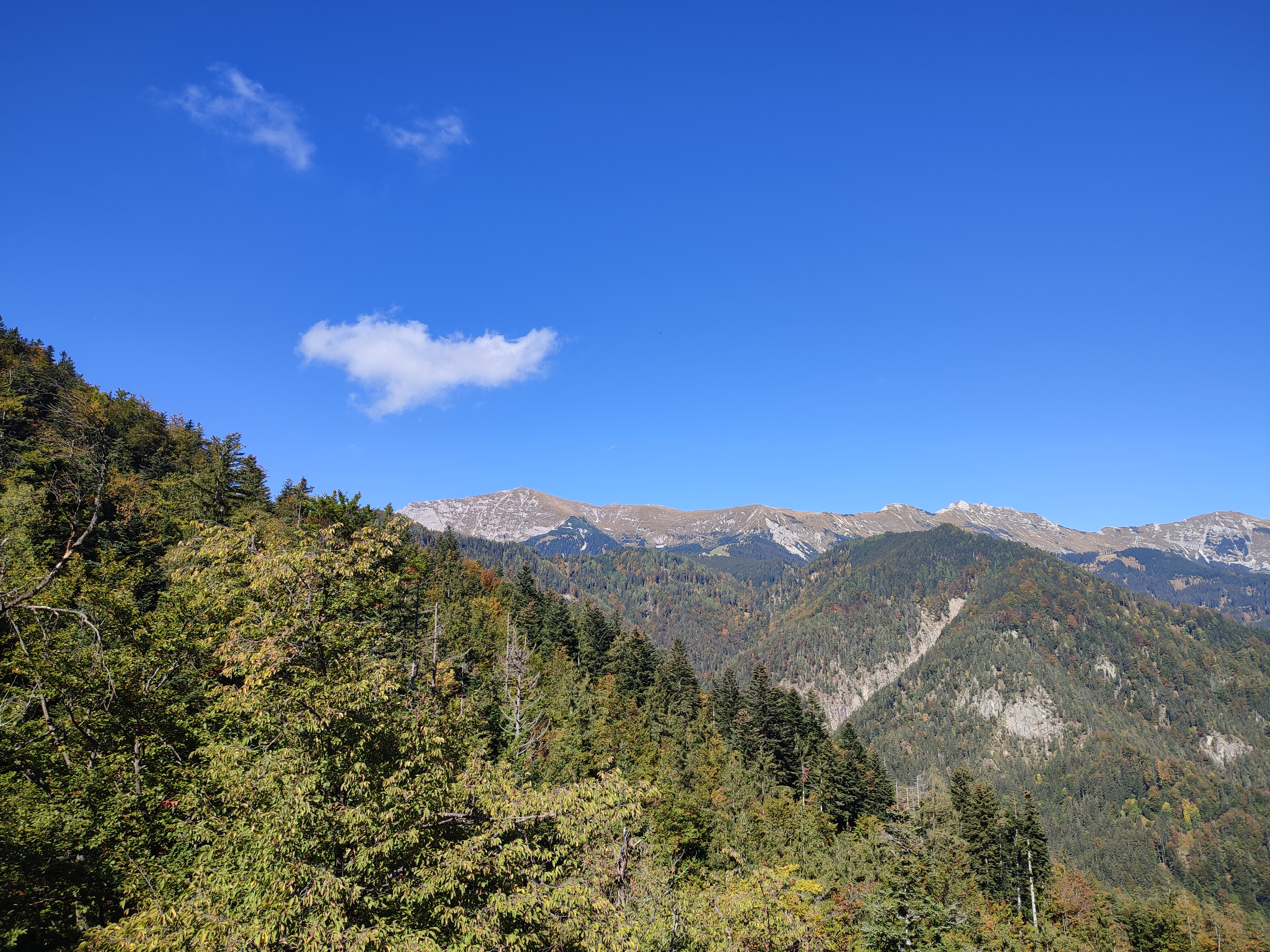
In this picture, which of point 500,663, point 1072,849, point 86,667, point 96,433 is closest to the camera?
point 96,433

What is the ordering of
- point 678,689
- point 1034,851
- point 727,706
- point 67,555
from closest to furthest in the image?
point 67,555 < point 1034,851 < point 678,689 < point 727,706

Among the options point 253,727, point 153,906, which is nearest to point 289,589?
point 253,727

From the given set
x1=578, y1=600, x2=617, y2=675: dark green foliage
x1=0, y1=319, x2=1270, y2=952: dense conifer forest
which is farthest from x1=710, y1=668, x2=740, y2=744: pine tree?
x1=0, y1=319, x2=1270, y2=952: dense conifer forest

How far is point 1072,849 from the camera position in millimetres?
182250

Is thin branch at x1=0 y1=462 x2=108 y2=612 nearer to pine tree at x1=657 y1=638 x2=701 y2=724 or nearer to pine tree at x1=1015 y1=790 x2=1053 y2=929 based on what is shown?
pine tree at x1=657 y1=638 x2=701 y2=724

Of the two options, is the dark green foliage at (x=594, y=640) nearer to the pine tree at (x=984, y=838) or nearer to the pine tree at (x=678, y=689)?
the pine tree at (x=678, y=689)

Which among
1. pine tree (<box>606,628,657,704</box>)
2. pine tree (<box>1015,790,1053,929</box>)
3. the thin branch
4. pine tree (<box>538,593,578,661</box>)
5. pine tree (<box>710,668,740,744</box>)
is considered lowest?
pine tree (<box>1015,790,1053,929</box>)

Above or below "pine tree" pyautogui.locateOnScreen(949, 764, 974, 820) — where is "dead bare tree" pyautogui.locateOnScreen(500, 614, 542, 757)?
above

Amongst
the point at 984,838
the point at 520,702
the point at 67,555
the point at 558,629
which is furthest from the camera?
the point at 558,629

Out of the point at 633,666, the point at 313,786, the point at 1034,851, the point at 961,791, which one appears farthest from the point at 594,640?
the point at 313,786

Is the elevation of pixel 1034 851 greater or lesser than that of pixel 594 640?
lesser

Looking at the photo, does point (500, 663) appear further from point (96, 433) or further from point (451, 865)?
point (96, 433)

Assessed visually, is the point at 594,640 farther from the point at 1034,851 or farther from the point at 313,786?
the point at 313,786

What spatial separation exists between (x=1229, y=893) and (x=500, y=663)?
229351 millimetres
